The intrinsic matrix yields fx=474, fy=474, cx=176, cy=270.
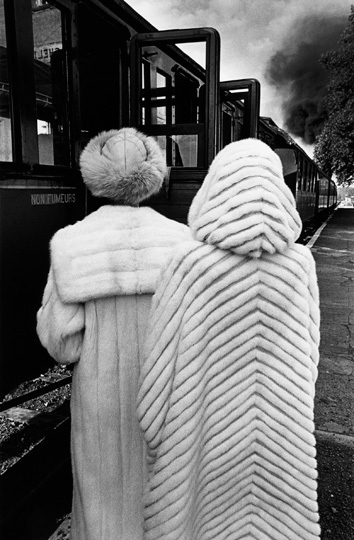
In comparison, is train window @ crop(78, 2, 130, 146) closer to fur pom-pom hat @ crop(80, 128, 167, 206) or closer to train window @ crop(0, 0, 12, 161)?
train window @ crop(0, 0, 12, 161)

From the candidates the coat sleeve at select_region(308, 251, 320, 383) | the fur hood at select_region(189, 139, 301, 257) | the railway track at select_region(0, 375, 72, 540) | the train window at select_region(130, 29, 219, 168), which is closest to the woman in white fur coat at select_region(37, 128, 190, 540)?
the fur hood at select_region(189, 139, 301, 257)

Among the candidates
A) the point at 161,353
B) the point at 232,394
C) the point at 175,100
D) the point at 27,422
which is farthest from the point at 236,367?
the point at 175,100

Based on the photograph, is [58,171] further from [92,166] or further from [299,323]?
[299,323]

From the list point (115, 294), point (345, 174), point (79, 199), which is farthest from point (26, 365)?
point (345, 174)

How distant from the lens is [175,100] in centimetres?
475

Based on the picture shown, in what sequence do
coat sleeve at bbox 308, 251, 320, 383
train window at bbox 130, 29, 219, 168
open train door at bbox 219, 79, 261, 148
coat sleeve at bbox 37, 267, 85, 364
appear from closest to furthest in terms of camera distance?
coat sleeve at bbox 308, 251, 320, 383
coat sleeve at bbox 37, 267, 85, 364
train window at bbox 130, 29, 219, 168
open train door at bbox 219, 79, 261, 148

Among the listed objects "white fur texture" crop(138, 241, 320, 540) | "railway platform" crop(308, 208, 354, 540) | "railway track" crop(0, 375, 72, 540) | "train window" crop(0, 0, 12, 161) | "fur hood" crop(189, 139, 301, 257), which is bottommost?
"railway platform" crop(308, 208, 354, 540)

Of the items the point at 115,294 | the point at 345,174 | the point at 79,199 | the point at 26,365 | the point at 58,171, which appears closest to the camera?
the point at 115,294

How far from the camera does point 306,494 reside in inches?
57.3

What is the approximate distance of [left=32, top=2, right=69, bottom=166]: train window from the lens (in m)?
2.92

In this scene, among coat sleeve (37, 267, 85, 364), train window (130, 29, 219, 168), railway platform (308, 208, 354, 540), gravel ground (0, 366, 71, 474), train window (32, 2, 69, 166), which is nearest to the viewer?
coat sleeve (37, 267, 85, 364)

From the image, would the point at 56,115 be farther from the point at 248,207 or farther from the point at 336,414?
the point at 336,414

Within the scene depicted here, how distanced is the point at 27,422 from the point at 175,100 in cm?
327

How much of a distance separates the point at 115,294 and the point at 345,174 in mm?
30280
